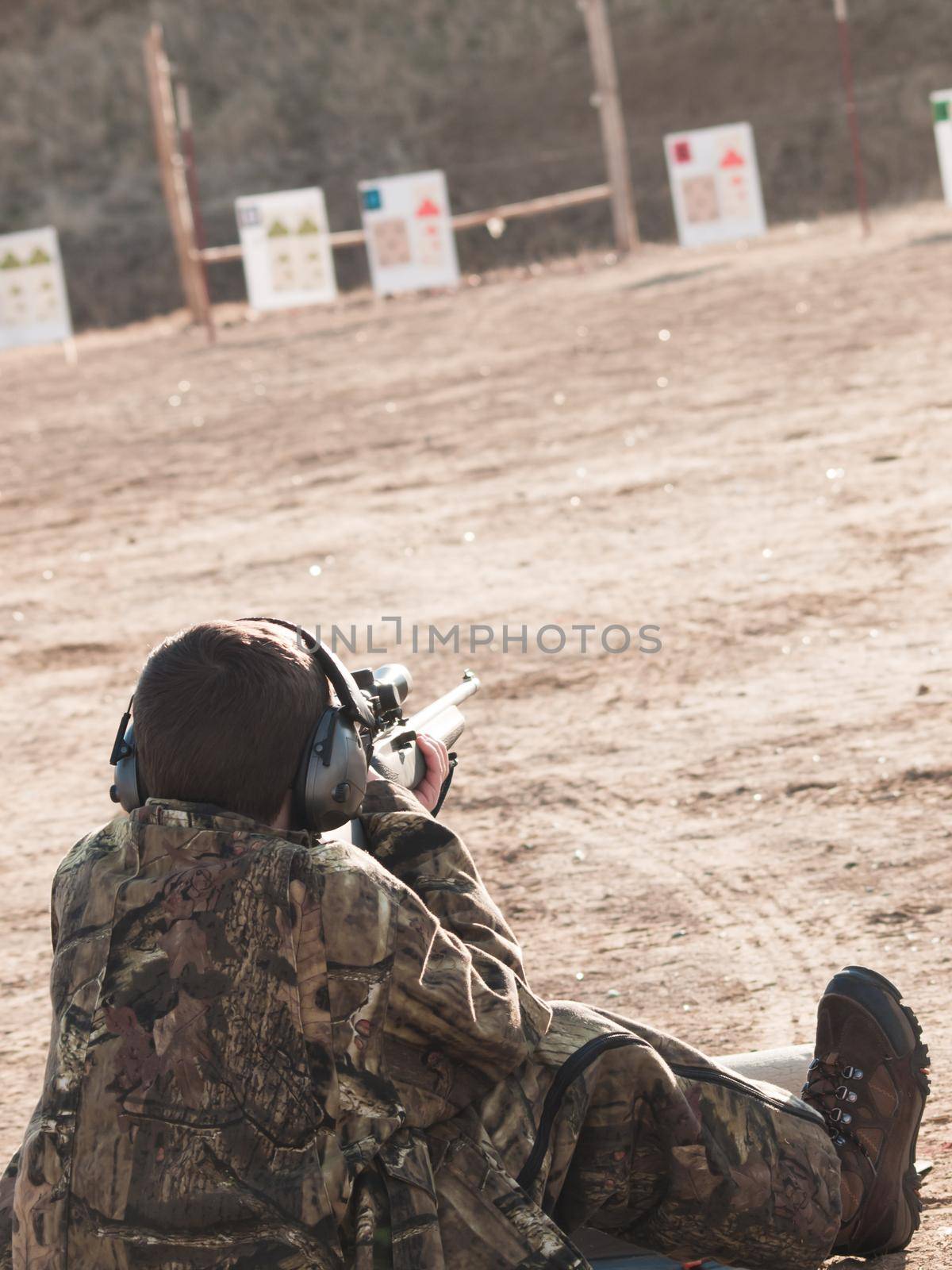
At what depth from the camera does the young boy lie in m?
1.70

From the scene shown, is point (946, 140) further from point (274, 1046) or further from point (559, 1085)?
point (274, 1046)

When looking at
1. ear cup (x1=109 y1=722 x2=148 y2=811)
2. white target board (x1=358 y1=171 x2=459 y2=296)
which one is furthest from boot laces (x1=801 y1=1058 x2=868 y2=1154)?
white target board (x1=358 y1=171 x2=459 y2=296)

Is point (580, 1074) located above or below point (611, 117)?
below

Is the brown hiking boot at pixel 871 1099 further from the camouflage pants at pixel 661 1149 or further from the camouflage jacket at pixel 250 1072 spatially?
the camouflage jacket at pixel 250 1072

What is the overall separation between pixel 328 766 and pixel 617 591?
4.23m

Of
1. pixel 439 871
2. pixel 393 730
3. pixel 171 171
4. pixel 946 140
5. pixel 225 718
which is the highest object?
pixel 171 171

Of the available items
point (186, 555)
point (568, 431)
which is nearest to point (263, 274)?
point (568, 431)

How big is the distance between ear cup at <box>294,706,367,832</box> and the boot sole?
3.12ft

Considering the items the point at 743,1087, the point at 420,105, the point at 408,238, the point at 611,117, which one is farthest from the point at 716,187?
the point at 743,1087

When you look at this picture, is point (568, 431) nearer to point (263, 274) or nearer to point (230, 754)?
point (230, 754)

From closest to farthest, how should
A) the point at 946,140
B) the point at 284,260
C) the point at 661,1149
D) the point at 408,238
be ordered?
the point at 661,1149
the point at 946,140
the point at 284,260
the point at 408,238

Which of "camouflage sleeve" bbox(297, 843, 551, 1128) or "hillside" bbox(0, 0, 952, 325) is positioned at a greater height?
"hillside" bbox(0, 0, 952, 325)

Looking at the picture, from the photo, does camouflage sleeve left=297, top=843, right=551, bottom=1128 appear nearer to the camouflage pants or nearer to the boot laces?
the camouflage pants

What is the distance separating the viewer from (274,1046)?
1.71 meters
